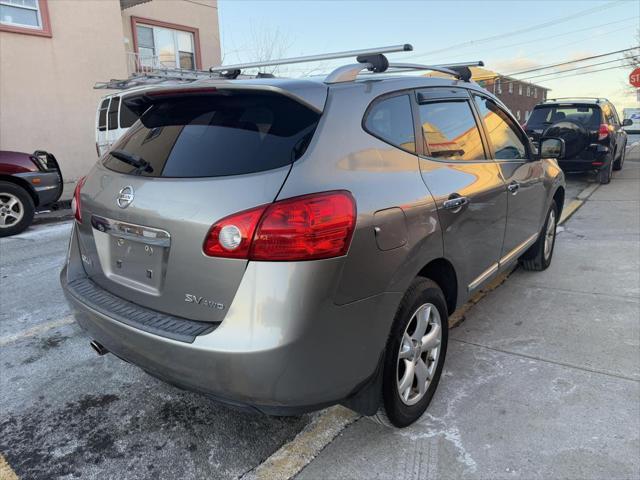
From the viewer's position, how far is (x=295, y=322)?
72.3 inches

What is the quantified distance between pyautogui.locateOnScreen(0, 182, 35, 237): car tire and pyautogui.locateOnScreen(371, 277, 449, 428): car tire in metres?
6.91

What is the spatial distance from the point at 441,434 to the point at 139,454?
1497 millimetres

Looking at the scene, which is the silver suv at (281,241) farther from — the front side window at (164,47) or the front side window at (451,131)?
the front side window at (164,47)

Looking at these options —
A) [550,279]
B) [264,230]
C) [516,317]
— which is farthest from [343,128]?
[550,279]

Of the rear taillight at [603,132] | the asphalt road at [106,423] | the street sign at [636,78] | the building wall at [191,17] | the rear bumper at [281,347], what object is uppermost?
the building wall at [191,17]

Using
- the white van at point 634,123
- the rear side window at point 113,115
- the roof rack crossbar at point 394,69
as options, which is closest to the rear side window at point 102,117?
the rear side window at point 113,115

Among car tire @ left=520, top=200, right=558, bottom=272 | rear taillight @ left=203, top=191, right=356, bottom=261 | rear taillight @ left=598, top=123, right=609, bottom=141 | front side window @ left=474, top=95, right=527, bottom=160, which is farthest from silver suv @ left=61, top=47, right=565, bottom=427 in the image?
rear taillight @ left=598, top=123, right=609, bottom=141

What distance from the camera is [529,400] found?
2801 millimetres

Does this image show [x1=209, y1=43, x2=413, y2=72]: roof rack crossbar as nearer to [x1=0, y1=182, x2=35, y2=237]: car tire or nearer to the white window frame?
[x1=0, y1=182, x2=35, y2=237]: car tire

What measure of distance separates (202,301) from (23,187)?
22.5 feet

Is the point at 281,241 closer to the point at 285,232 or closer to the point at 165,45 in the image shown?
the point at 285,232

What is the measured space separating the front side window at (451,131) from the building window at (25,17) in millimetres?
11121

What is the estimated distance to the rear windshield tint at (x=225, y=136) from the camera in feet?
6.68

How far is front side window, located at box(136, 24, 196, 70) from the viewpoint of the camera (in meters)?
14.3
